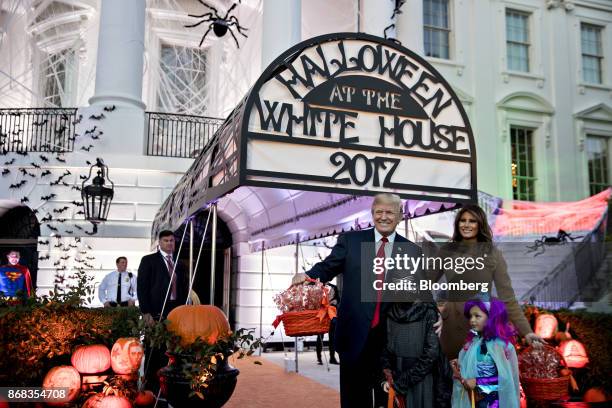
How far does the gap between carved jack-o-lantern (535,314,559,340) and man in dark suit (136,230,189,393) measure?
14.1ft

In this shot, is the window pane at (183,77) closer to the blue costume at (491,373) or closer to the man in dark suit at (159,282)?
the man in dark suit at (159,282)

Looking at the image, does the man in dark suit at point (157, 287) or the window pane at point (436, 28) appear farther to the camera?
the window pane at point (436, 28)

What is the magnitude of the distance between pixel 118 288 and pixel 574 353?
26.8ft

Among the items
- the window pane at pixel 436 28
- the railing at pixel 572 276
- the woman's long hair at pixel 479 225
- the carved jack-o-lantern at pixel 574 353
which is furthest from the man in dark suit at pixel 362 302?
the window pane at pixel 436 28

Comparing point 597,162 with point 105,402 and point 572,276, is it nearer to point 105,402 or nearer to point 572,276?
point 572,276

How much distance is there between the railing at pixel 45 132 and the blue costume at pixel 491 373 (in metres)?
13.5

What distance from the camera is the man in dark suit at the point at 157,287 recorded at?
684cm

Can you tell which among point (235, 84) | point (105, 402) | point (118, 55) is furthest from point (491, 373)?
point (235, 84)

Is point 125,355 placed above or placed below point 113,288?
below

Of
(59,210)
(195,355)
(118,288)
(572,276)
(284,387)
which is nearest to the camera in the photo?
(195,355)

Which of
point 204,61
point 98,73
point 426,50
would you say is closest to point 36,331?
point 98,73

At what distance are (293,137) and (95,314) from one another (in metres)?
2.86

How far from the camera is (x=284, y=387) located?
28.8ft

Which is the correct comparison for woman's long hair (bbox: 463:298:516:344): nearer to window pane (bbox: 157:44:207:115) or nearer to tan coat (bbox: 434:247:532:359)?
tan coat (bbox: 434:247:532:359)
